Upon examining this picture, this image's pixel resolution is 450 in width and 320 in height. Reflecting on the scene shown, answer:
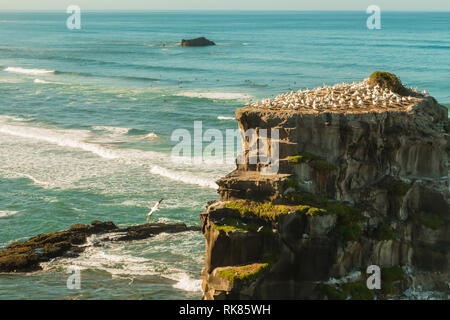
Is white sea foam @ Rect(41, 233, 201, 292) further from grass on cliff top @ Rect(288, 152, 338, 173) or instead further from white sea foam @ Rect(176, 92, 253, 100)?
white sea foam @ Rect(176, 92, 253, 100)

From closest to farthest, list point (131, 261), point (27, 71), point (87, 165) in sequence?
point (131, 261) < point (87, 165) < point (27, 71)

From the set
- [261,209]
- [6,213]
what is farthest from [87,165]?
[261,209]

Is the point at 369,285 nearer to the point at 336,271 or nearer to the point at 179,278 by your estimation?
the point at 336,271

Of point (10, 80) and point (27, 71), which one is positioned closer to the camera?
point (10, 80)

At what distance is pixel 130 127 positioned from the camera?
71.5m

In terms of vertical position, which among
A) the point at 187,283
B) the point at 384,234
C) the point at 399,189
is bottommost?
the point at 187,283

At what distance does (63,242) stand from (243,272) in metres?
16.1

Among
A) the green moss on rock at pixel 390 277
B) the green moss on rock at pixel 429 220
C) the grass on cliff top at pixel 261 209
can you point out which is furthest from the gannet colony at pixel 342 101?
the green moss on rock at pixel 390 277

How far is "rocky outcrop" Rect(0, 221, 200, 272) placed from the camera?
3556cm

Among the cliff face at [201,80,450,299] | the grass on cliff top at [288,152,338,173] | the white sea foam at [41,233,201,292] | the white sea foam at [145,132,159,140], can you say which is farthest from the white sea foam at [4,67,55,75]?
the grass on cliff top at [288,152,338,173]

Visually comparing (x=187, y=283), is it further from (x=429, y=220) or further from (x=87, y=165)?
(x=87, y=165)

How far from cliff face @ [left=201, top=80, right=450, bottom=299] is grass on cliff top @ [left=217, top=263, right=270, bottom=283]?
0.15 feet

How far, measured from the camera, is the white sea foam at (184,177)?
163 feet

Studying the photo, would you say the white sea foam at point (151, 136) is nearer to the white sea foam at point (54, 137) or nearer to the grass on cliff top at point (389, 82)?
the white sea foam at point (54, 137)
